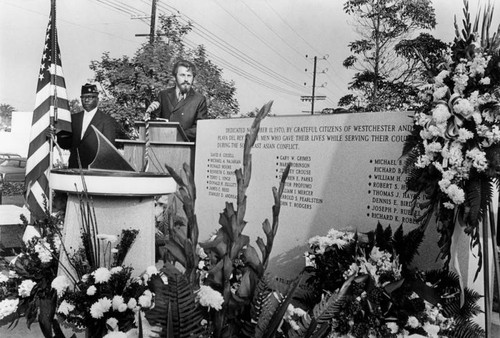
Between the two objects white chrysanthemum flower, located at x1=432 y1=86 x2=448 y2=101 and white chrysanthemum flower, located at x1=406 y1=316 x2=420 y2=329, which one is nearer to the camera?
white chrysanthemum flower, located at x1=406 y1=316 x2=420 y2=329

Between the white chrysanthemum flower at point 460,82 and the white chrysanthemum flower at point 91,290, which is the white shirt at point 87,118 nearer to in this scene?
the white chrysanthemum flower at point 91,290

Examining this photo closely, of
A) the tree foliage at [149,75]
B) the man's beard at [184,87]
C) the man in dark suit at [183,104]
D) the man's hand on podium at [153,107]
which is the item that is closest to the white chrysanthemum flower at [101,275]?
the man in dark suit at [183,104]

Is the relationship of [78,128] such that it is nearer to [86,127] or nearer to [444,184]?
[86,127]

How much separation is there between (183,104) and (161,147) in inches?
32.9

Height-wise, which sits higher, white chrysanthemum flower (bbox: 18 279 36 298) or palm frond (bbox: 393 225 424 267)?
palm frond (bbox: 393 225 424 267)

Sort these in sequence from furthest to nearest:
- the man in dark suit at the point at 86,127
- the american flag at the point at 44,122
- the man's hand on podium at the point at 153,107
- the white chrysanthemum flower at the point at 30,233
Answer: the man's hand on podium at the point at 153,107 → the man in dark suit at the point at 86,127 → the american flag at the point at 44,122 → the white chrysanthemum flower at the point at 30,233

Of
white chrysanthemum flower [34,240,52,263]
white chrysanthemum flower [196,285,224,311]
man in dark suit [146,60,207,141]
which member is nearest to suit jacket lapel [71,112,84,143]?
man in dark suit [146,60,207,141]

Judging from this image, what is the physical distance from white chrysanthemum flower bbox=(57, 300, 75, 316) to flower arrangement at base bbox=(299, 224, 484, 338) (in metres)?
1.53

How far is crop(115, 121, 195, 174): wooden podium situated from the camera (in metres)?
5.55

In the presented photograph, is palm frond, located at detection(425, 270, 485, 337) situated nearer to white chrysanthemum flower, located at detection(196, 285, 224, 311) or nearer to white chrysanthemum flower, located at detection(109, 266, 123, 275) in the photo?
white chrysanthemum flower, located at detection(109, 266, 123, 275)

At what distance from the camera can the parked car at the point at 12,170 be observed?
63.5ft

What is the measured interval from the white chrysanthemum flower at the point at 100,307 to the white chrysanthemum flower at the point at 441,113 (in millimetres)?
2221

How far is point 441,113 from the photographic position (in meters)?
2.87

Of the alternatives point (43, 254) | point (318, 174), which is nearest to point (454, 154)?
point (318, 174)
